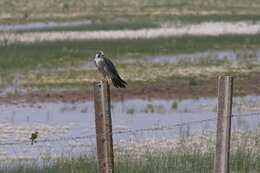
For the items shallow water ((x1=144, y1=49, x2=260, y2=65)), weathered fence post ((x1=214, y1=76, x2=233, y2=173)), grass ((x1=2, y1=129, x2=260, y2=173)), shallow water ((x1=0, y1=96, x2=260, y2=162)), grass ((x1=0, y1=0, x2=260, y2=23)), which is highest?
grass ((x1=0, y1=0, x2=260, y2=23))

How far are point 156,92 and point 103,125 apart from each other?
16.1 m

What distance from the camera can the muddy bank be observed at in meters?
24.2

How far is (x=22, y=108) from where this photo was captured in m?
23.0

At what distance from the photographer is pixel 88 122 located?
2039cm

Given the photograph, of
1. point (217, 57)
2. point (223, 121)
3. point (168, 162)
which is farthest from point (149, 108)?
point (223, 121)

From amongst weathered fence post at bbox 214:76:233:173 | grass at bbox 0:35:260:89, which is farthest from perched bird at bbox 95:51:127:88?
grass at bbox 0:35:260:89

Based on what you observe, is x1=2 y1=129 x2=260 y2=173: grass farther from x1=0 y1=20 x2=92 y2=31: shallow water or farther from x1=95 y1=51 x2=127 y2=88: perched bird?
x1=0 y1=20 x2=92 y2=31: shallow water

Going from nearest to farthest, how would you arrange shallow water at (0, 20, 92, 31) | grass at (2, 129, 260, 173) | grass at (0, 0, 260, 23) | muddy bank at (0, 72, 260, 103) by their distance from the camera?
1. grass at (2, 129, 260, 173)
2. muddy bank at (0, 72, 260, 103)
3. shallow water at (0, 20, 92, 31)
4. grass at (0, 0, 260, 23)

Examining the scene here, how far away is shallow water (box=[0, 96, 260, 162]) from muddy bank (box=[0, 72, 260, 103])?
0.57 metres

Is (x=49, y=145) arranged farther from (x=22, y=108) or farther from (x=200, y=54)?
(x=200, y=54)

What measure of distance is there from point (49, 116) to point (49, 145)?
4857 mm

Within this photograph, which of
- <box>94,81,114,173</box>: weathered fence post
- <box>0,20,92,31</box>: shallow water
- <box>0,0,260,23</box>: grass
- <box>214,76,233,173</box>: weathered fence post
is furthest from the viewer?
<box>0,0,260,23</box>: grass

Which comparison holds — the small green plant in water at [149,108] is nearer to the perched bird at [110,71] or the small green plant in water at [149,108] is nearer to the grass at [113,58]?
the grass at [113,58]

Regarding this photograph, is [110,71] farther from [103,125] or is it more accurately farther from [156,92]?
[156,92]
